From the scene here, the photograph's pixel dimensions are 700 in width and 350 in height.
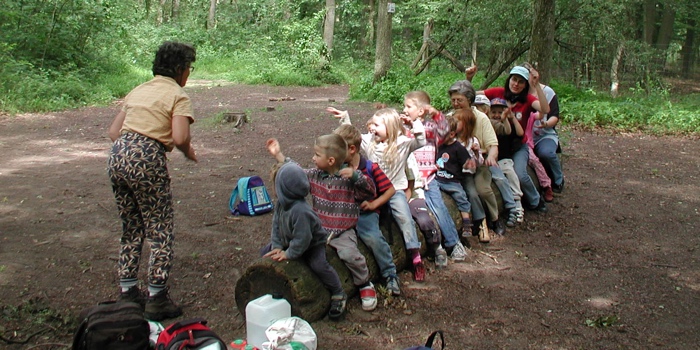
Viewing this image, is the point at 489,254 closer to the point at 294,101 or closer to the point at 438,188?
the point at 438,188

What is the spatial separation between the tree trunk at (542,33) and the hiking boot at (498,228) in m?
5.32

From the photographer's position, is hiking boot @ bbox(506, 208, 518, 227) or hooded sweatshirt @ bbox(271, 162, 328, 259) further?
hiking boot @ bbox(506, 208, 518, 227)

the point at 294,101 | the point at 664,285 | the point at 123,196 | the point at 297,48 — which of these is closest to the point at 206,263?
the point at 123,196

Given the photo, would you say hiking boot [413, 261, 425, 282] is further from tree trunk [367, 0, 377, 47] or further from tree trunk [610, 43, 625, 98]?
tree trunk [367, 0, 377, 47]

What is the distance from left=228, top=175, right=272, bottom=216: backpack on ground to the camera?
22.1 ft

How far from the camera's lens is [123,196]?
4.07 m

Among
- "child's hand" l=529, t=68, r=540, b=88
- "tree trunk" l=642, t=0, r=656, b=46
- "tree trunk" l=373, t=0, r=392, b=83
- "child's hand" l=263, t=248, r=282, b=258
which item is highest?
"tree trunk" l=642, t=0, r=656, b=46

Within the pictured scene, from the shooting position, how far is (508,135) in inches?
271

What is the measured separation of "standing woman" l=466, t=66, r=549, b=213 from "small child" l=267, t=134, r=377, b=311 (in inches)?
117

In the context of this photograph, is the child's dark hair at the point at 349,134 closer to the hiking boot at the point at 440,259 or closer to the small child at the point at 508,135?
the hiking boot at the point at 440,259

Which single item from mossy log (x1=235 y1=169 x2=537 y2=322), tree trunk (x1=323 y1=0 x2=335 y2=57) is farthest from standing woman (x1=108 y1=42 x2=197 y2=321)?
tree trunk (x1=323 y1=0 x2=335 y2=57)

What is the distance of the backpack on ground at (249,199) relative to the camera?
673 centimetres

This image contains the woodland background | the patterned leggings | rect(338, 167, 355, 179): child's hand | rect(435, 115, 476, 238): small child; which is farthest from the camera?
the woodland background

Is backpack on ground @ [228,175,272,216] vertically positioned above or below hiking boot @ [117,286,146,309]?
above
